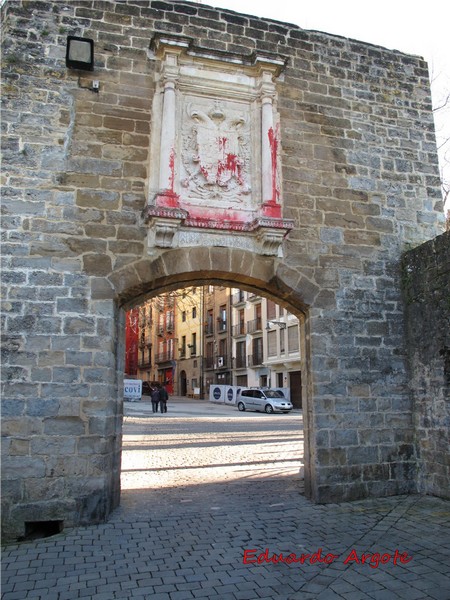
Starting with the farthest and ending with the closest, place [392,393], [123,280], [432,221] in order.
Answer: [432,221] < [392,393] < [123,280]

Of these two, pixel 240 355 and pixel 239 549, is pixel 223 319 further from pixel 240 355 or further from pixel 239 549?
pixel 239 549

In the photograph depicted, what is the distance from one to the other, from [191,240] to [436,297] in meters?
2.88

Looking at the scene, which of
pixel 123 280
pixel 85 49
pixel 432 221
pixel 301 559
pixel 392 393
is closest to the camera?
pixel 301 559

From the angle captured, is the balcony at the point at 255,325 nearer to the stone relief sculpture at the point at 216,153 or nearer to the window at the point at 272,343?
the window at the point at 272,343

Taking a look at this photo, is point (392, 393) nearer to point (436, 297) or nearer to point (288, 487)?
point (436, 297)

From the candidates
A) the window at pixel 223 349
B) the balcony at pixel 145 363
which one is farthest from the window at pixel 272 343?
the balcony at pixel 145 363

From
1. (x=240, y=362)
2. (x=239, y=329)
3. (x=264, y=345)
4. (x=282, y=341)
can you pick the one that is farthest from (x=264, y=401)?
(x=239, y=329)

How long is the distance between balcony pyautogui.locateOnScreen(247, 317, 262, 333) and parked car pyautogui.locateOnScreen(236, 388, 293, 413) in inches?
283

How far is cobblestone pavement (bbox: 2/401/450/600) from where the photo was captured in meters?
3.22

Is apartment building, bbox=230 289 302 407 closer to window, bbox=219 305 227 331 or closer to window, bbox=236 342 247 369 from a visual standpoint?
window, bbox=236 342 247 369

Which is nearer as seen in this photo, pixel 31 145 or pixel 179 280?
pixel 31 145

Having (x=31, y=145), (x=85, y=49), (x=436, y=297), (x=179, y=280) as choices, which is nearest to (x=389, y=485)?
(x=436, y=297)

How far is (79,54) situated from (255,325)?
87.1 ft

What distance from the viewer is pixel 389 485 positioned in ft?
18.7
